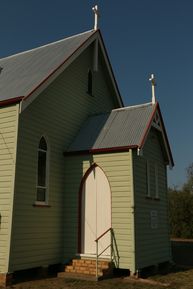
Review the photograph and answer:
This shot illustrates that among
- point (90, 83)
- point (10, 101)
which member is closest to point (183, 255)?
point (90, 83)

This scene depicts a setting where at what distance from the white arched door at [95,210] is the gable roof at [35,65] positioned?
437cm

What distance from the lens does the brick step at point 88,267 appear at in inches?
537

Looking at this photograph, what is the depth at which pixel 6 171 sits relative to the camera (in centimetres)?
1355

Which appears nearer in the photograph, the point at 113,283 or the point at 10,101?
the point at 113,283

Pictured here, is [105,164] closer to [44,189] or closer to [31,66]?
[44,189]

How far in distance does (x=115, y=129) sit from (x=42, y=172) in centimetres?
375

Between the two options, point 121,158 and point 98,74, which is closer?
point 121,158

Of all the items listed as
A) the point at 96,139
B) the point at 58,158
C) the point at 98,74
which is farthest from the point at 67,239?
the point at 98,74

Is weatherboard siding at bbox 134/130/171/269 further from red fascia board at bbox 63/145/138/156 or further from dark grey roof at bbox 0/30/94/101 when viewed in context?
dark grey roof at bbox 0/30/94/101

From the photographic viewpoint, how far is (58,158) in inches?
632

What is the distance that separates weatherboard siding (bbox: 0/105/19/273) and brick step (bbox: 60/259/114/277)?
9.33 ft

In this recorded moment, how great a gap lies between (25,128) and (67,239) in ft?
16.4

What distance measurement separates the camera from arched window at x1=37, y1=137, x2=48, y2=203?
1486 cm

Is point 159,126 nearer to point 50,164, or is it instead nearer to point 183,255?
point 50,164
